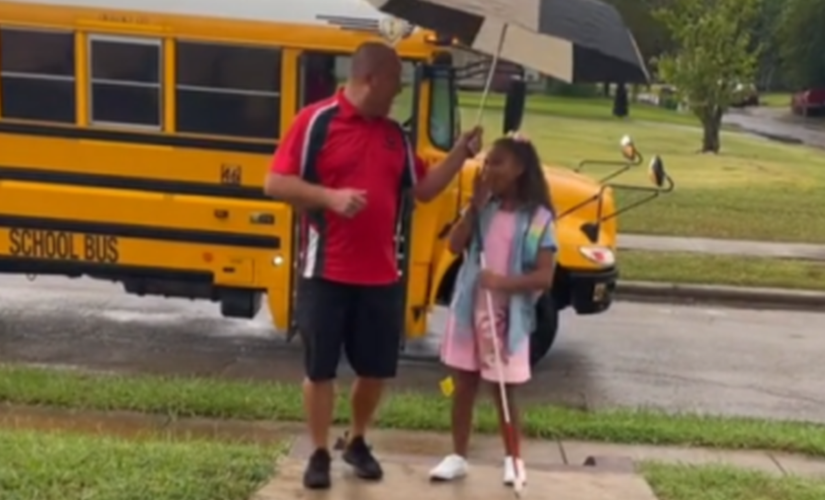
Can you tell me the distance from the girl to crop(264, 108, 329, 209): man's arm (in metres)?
0.81

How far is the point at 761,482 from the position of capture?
6.01 m

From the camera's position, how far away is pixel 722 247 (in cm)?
1556

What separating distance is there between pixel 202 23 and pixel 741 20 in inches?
1143

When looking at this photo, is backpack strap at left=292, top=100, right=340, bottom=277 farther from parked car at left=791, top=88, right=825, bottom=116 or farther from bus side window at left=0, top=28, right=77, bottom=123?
parked car at left=791, top=88, right=825, bottom=116

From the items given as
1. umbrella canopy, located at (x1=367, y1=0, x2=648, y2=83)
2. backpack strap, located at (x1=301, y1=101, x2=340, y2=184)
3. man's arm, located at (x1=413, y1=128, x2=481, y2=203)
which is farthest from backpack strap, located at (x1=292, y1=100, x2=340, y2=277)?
umbrella canopy, located at (x1=367, y1=0, x2=648, y2=83)

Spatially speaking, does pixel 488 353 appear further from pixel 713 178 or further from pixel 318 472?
pixel 713 178

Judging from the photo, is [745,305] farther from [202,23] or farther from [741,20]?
[741,20]

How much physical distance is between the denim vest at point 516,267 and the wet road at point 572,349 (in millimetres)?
3039

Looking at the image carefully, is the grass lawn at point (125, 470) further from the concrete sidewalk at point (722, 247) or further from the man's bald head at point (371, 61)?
the concrete sidewalk at point (722, 247)

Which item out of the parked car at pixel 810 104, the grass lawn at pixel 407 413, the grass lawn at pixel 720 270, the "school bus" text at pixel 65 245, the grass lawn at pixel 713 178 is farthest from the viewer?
the parked car at pixel 810 104

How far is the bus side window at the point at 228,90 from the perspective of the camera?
29.8 ft

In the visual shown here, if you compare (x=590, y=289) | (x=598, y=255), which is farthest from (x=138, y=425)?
(x=598, y=255)

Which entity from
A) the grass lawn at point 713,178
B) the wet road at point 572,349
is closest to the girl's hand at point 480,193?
the wet road at point 572,349

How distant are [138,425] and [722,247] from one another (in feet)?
32.2
